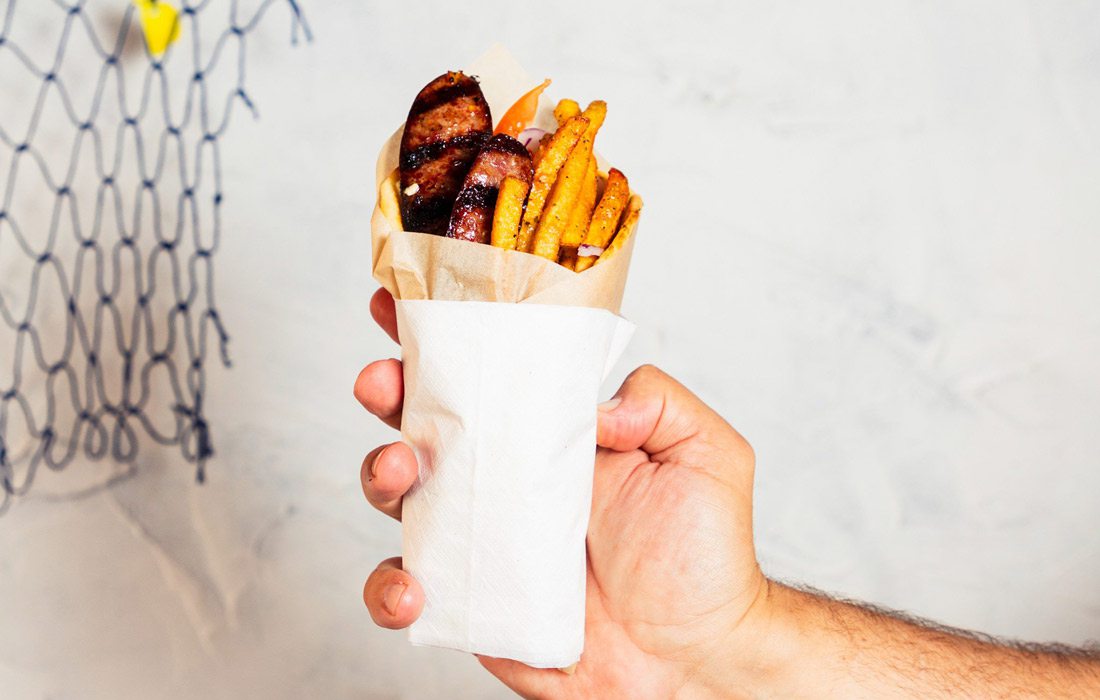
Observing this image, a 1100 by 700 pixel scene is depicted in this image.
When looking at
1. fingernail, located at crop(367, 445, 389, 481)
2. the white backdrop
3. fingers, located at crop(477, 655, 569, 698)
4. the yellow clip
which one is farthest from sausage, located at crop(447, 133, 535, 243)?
the yellow clip

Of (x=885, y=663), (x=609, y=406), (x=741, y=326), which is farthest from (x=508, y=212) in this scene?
(x=741, y=326)

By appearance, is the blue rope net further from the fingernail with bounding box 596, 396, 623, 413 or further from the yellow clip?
the fingernail with bounding box 596, 396, 623, 413

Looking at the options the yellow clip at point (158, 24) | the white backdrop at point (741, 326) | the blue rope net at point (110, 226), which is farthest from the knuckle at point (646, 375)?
the yellow clip at point (158, 24)

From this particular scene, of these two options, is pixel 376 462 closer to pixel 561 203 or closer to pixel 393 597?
pixel 393 597

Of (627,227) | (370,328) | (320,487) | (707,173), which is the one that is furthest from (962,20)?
(320,487)

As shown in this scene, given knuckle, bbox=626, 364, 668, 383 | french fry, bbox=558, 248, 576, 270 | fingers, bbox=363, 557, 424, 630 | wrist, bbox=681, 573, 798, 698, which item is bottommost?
wrist, bbox=681, 573, 798, 698

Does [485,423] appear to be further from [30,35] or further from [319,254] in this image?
[30,35]

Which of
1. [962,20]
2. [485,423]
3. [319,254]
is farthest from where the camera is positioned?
[319,254]

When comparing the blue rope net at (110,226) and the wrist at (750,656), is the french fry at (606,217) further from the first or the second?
the blue rope net at (110,226)
